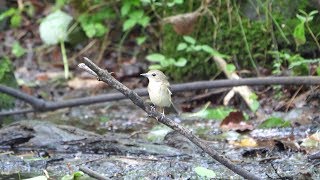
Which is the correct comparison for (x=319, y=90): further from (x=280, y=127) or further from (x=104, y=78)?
(x=104, y=78)

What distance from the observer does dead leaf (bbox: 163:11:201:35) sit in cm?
598

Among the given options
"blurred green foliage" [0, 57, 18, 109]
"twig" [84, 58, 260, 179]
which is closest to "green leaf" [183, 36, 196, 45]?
"blurred green foliage" [0, 57, 18, 109]

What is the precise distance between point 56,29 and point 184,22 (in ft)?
5.96

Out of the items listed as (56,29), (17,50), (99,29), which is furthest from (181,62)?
(17,50)

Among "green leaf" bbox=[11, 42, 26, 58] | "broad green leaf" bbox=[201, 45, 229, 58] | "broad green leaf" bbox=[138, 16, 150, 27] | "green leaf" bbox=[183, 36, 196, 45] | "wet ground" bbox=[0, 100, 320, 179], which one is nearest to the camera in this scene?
"wet ground" bbox=[0, 100, 320, 179]

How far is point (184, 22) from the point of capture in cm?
600

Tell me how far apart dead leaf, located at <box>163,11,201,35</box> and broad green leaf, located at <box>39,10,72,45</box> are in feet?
5.28

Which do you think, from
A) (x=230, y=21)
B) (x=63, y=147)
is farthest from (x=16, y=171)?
(x=230, y=21)

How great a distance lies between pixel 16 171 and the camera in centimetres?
379

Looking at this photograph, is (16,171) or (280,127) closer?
(16,171)

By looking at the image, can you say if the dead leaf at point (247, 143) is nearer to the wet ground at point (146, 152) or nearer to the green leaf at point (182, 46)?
the wet ground at point (146, 152)

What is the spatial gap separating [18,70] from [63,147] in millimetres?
3451

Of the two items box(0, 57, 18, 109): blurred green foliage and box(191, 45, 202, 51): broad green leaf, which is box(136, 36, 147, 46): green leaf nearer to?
box(191, 45, 202, 51): broad green leaf

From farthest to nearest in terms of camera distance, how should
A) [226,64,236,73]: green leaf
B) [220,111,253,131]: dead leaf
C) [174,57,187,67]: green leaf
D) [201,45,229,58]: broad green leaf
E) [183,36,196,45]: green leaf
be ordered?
[174,57,187,67]: green leaf, [183,36,196,45]: green leaf, [201,45,229,58]: broad green leaf, [226,64,236,73]: green leaf, [220,111,253,131]: dead leaf
